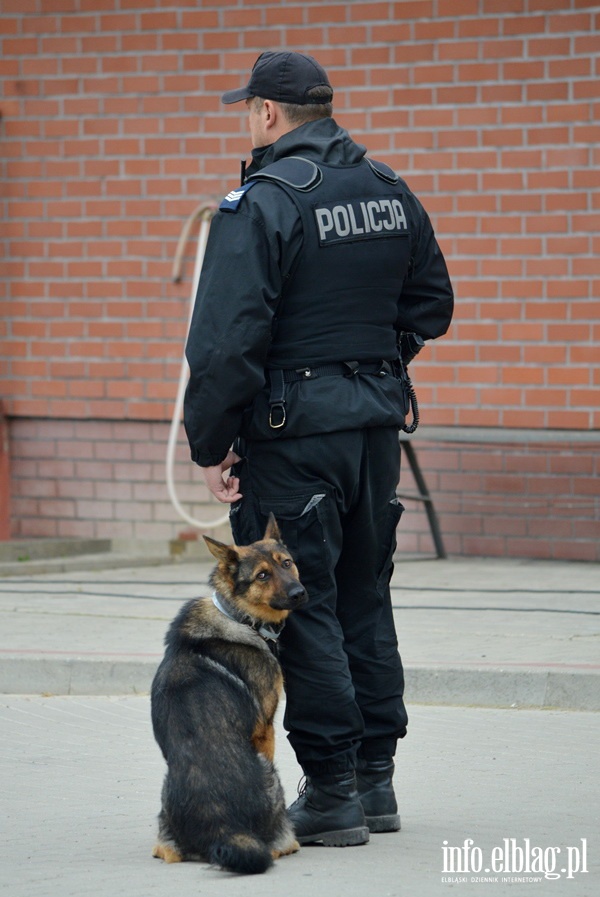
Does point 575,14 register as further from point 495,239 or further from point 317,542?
point 317,542

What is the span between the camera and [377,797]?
15.8 ft

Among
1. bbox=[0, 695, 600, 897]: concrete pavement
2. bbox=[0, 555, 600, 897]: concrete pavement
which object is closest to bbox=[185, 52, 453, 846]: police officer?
bbox=[0, 695, 600, 897]: concrete pavement

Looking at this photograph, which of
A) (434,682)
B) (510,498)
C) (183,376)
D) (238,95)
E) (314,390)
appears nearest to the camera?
(314,390)

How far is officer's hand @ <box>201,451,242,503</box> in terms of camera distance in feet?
15.1

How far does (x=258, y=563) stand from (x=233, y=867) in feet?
2.89

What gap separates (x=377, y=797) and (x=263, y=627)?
807 millimetres

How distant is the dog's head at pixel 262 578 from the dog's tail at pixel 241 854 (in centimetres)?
65

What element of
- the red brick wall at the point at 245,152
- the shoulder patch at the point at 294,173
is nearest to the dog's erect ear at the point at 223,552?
the shoulder patch at the point at 294,173

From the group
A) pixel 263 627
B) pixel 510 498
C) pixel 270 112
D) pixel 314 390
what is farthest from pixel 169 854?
pixel 510 498

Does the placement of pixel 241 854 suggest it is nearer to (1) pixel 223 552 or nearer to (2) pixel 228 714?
(2) pixel 228 714

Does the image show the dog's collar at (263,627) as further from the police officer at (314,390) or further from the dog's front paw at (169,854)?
the dog's front paw at (169,854)

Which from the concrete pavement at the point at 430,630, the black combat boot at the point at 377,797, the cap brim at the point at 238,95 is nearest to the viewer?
the cap brim at the point at 238,95

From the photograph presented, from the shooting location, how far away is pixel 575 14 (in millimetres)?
9773

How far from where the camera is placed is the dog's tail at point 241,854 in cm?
414
